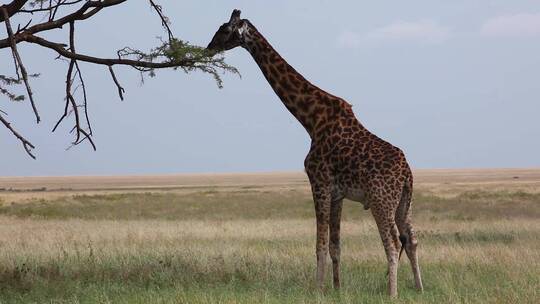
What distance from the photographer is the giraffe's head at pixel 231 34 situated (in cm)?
992

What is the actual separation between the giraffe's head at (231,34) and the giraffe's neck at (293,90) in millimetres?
107

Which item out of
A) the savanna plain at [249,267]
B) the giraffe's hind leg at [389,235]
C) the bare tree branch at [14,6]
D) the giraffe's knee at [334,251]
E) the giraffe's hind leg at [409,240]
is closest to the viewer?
the giraffe's hind leg at [389,235]

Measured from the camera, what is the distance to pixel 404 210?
9.22 m

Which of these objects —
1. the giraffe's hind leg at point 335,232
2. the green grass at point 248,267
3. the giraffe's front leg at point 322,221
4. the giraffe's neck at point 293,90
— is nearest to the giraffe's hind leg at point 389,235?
the green grass at point 248,267

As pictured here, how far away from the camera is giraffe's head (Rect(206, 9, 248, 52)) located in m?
9.92

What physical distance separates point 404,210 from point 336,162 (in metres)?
1.06

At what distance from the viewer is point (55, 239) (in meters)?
17.8

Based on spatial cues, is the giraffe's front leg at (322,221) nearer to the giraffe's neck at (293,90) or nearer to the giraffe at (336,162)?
the giraffe at (336,162)

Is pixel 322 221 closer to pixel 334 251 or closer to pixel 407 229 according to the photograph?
pixel 334 251

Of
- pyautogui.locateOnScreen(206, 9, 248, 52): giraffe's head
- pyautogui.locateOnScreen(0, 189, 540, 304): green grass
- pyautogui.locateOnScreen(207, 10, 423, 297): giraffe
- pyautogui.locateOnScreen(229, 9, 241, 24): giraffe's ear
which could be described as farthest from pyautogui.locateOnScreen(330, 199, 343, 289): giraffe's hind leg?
pyautogui.locateOnScreen(229, 9, 241, 24): giraffe's ear

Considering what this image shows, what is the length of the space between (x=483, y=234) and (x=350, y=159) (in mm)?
10230

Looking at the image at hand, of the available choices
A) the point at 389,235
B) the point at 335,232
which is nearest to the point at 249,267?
the point at 335,232

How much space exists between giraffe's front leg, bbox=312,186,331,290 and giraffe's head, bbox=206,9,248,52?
7.64 feet

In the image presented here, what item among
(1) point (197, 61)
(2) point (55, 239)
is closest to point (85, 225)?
(2) point (55, 239)
